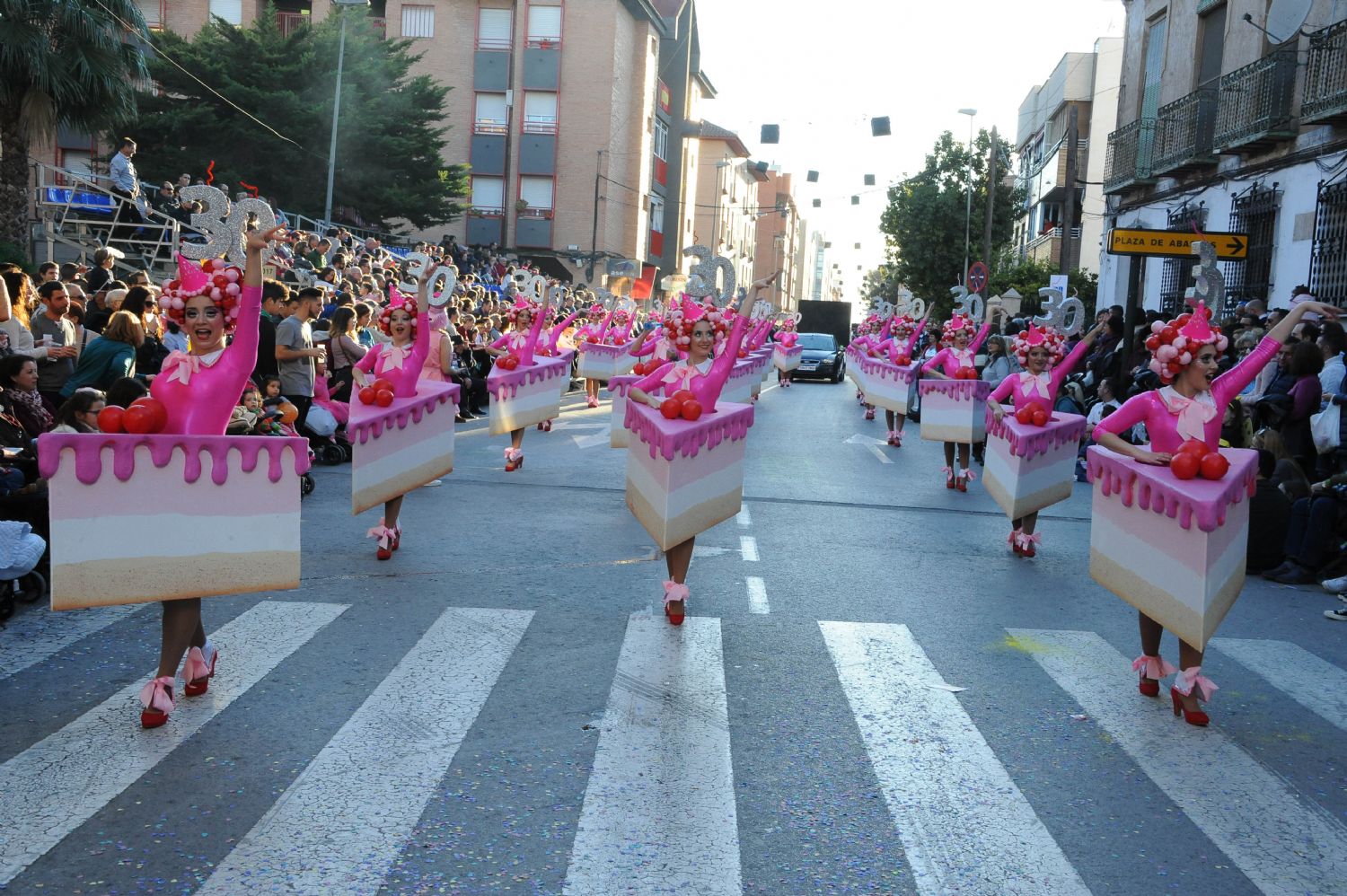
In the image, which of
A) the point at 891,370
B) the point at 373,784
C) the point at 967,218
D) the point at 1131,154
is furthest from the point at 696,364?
the point at 967,218

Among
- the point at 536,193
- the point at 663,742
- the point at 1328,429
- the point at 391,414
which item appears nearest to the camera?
the point at 663,742

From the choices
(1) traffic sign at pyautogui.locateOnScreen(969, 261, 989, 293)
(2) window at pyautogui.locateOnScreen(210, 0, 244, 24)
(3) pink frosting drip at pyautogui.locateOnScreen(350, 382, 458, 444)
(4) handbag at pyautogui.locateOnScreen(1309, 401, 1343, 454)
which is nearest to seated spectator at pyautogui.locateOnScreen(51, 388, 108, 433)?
(3) pink frosting drip at pyautogui.locateOnScreen(350, 382, 458, 444)

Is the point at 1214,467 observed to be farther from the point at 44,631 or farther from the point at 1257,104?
the point at 1257,104

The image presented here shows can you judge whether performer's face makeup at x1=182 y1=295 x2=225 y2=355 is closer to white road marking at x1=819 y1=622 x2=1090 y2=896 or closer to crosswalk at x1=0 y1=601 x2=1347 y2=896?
crosswalk at x1=0 y1=601 x2=1347 y2=896

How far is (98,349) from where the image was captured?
1015 centimetres

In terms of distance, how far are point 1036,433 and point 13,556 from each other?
7.35 m

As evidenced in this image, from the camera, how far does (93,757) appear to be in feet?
16.9

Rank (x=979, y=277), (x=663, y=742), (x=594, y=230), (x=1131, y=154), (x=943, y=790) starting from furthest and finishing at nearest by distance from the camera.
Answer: (x=594, y=230), (x=979, y=277), (x=1131, y=154), (x=663, y=742), (x=943, y=790)

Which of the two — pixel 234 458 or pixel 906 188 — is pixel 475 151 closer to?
pixel 906 188

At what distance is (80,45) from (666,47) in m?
50.6

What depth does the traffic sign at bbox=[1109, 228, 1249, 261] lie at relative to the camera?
15.7 metres

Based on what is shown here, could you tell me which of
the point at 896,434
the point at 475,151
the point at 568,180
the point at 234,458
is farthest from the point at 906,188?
the point at 234,458

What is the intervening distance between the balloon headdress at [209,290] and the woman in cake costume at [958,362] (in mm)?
10062

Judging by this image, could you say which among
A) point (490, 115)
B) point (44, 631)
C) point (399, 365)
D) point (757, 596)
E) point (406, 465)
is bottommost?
point (44, 631)
